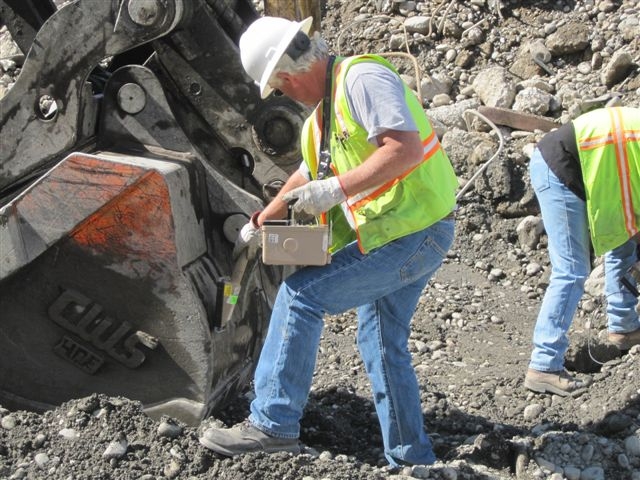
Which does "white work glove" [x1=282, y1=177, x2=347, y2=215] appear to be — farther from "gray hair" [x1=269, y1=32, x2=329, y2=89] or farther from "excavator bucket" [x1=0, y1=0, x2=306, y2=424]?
"excavator bucket" [x1=0, y1=0, x2=306, y2=424]

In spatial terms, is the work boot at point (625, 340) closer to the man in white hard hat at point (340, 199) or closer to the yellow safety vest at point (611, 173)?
the yellow safety vest at point (611, 173)

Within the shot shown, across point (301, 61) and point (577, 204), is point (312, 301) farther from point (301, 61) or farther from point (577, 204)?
point (577, 204)

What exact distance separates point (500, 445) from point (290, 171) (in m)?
1.43

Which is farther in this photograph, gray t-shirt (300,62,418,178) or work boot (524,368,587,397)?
work boot (524,368,587,397)

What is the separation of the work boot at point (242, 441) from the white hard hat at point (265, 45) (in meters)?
1.18

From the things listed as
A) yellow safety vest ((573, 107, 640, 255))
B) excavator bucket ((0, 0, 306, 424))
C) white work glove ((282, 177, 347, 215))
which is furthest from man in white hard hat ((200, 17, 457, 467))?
yellow safety vest ((573, 107, 640, 255))

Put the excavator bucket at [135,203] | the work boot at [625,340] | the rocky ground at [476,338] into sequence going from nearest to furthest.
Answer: the rocky ground at [476,338] → the excavator bucket at [135,203] → the work boot at [625,340]

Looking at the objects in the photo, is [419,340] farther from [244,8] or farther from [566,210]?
[244,8]

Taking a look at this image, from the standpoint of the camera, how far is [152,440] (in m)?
4.12

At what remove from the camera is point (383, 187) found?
389 cm

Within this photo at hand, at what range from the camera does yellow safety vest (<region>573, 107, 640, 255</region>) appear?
17.3ft

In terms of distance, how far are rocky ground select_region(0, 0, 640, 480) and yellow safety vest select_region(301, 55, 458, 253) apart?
858 mm

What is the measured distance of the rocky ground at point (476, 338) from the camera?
4145 millimetres

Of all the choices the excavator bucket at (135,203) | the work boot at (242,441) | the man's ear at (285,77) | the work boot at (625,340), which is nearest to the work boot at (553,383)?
the work boot at (625,340)
